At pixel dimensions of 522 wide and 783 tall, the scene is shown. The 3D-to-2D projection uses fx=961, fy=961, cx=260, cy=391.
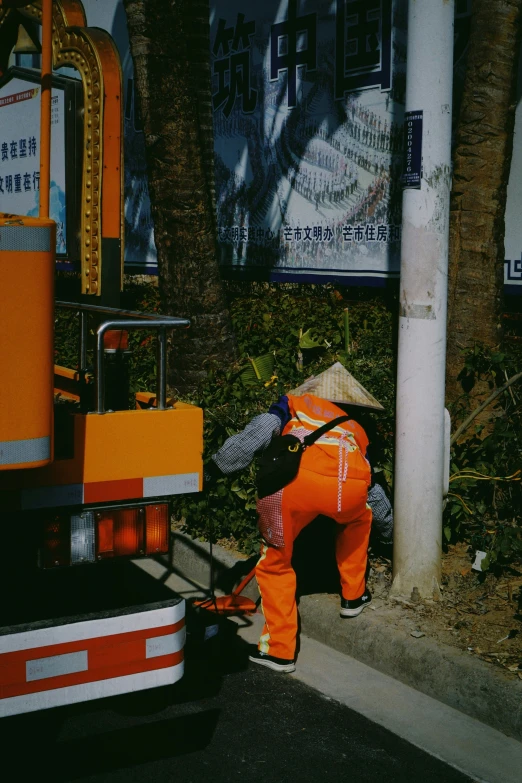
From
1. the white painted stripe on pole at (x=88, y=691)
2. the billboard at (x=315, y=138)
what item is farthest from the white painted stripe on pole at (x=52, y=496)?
the billboard at (x=315, y=138)

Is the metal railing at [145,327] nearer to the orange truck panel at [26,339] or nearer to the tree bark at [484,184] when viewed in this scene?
the orange truck panel at [26,339]

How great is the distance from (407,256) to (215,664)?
2.19 m

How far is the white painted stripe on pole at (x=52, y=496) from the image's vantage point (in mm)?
3143

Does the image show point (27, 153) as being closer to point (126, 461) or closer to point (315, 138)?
point (126, 461)

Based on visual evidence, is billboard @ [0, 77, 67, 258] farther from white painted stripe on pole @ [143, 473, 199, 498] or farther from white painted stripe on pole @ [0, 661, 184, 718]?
white painted stripe on pole @ [0, 661, 184, 718]

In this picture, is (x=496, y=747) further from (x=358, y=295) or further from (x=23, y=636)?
(x=358, y=295)

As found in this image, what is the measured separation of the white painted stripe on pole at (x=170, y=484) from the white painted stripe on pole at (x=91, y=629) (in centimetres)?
39

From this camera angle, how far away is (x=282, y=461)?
4.37 m

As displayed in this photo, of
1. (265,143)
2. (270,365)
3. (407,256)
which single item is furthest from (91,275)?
(265,143)

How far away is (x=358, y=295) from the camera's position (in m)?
8.48

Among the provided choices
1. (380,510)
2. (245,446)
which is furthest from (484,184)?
(245,446)

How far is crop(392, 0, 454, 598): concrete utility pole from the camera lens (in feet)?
14.9

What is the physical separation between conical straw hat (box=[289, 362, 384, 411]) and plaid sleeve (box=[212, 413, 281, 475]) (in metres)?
0.30

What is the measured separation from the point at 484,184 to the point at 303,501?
8.25 ft
